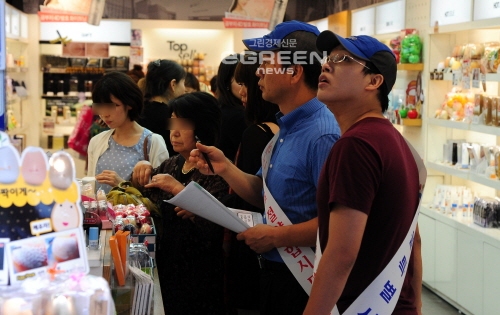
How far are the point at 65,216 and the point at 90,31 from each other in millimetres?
9901

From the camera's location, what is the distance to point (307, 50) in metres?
2.68

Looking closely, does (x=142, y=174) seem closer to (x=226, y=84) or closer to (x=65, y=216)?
(x=226, y=84)

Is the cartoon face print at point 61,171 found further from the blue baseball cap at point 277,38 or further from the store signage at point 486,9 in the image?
the store signage at point 486,9

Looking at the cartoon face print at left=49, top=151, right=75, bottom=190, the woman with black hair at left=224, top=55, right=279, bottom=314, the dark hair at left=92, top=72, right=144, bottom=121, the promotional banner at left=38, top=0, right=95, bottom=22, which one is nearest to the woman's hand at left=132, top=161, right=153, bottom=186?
the woman with black hair at left=224, top=55, right=279, bottom=314

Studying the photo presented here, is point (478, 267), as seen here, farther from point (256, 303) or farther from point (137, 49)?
point (137, 49)

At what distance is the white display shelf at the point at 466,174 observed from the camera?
490 cm

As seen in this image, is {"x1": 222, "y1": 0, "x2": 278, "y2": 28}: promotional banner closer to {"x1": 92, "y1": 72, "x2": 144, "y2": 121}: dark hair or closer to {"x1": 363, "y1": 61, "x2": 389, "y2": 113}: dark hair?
{"x1": 92, "y1": 72, "x2": 144, "y2": 121}: dark hair

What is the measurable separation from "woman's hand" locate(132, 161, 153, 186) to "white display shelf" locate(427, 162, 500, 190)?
7.81ft

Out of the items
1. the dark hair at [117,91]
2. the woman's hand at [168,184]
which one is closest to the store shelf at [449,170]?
the dark hair at [117,91]

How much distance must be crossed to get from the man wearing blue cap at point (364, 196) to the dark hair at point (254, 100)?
3.12 ft

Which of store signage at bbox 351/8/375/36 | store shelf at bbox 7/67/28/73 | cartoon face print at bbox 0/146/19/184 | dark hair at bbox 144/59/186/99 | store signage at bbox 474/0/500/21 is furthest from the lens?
store shelf at bbox 7/67/28/73

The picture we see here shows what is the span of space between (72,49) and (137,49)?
1.18m

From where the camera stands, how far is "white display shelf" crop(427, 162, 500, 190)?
490 centimetres

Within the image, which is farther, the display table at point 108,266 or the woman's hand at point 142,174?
the woman's hand at point 142,174
